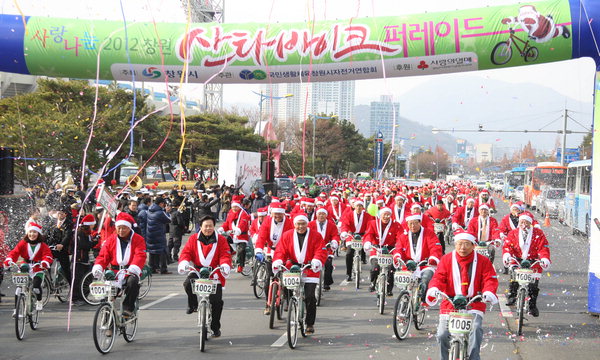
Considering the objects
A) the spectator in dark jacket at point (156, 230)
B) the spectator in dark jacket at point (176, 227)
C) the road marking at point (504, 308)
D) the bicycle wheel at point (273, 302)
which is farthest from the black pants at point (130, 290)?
the spectator in dark jacket at point (176, 227)

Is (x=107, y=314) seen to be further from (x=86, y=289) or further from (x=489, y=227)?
(x=489, y=227)

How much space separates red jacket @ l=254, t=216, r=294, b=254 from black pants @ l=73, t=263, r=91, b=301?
3.11 metres

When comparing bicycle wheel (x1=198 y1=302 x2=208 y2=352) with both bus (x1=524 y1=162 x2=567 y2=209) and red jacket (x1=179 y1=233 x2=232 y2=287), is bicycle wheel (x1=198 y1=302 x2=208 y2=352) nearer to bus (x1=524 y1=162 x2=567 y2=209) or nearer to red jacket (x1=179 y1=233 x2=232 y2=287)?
red jacket (x1=179 y1=233 x2=232 y2=287)

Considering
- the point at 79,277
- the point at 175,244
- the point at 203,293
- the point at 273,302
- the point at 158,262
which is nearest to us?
the point at 203,293

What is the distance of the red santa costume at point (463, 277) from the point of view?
6.79 meters

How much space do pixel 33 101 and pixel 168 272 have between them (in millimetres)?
16369

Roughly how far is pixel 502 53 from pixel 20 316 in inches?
313

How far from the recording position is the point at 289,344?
8.25m

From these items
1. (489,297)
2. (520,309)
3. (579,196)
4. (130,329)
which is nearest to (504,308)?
(520,309)

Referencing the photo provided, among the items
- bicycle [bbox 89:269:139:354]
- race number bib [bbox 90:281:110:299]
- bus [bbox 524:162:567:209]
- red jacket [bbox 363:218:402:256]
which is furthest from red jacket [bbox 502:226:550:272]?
bus [bbox 524:162:567:209]

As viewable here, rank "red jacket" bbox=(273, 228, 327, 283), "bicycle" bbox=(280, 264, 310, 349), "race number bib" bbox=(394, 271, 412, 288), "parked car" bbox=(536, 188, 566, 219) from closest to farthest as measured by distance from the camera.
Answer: "bicycle" bbox=(280, 264, 310, 349), "race number bib" bbox=(394, 271, 412, 288), "red jacket" bbox=(273, 228, 327, 283), "parked car" bbox=(536, 188, 566, 219)

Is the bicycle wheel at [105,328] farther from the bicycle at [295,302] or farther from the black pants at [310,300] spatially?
the black pants at [310,300]

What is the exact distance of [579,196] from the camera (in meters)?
25.7

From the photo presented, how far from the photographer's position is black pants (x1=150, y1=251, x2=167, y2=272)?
1500 centimetres
